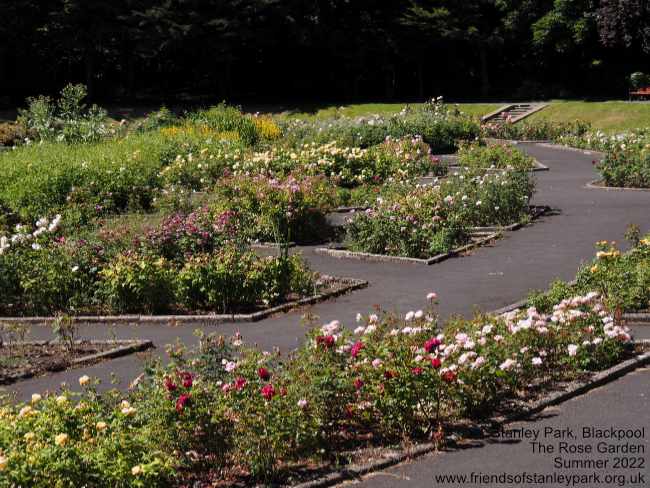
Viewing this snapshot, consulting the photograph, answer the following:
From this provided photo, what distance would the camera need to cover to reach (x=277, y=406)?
6.66 m

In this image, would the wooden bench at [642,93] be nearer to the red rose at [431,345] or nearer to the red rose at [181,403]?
the red rose at [431,345]

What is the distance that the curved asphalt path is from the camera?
10.3 metres

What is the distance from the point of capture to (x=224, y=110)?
28859 mm

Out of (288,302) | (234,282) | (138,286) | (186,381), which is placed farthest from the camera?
(288,302)

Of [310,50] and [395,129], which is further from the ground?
[310,50]

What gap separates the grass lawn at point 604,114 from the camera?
3872 centimetres

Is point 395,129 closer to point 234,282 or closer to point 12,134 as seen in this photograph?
point 12,134

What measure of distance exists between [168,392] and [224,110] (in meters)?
22.8

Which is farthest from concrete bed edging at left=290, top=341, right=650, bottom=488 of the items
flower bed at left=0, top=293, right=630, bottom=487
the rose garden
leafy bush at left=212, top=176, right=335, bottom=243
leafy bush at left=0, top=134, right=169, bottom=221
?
leafy bush at left=0, top=134, right=169, bottom=221

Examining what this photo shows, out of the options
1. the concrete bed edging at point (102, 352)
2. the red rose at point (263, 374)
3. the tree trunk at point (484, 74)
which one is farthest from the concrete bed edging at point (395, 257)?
the tree trunk at point (484, 74)

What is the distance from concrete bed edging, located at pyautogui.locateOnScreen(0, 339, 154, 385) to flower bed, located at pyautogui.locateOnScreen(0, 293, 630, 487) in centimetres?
147

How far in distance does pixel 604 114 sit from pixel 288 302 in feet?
105

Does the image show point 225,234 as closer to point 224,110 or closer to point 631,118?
point 224,110

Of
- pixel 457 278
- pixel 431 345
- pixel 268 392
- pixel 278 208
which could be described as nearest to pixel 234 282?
pixel 457 278
